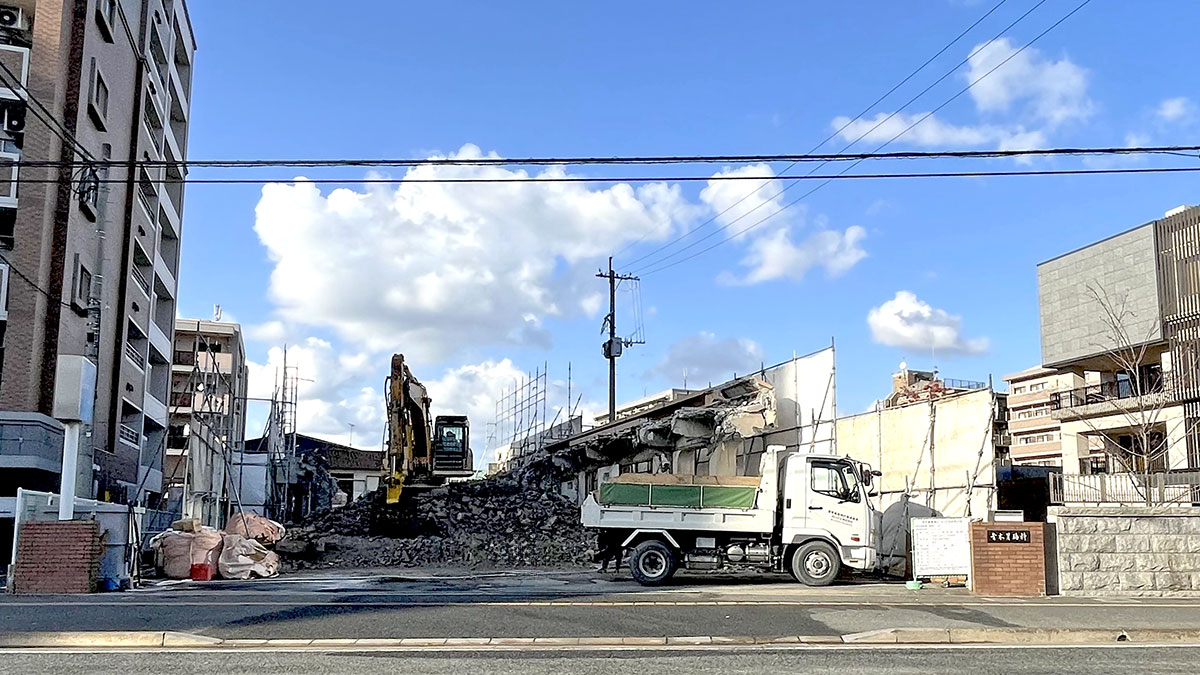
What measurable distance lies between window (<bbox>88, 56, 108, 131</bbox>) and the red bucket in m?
18.3

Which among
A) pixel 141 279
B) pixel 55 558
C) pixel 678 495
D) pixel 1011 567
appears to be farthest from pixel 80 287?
pixel 1011 567

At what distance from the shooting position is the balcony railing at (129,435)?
41675 millimetres

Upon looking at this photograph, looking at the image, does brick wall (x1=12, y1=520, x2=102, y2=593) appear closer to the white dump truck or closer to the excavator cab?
the white dump truck

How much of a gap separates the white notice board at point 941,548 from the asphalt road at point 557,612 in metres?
0.65

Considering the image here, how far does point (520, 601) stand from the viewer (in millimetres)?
16281

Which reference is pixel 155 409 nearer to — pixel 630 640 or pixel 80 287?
pixel 80 287

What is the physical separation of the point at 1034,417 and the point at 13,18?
72.7m

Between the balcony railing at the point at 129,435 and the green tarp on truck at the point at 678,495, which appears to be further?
the balcony railing at the point at 129,435

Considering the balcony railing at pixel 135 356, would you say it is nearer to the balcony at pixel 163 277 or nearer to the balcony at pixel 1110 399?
the balcony at pixel 163 277

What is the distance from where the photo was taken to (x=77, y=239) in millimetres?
34281

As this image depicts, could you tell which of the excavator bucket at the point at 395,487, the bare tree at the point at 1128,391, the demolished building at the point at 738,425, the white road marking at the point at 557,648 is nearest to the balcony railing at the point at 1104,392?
the bare tree at the point at 1128,391

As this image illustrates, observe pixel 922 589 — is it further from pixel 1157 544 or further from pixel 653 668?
pixel 653 668

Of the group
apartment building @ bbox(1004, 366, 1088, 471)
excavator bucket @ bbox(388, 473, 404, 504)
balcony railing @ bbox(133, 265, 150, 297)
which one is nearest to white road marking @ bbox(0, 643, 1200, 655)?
excavator bucket @ bbox(388, 473, 404, 504)

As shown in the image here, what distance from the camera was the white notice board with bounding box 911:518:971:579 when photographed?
20.0 metres
